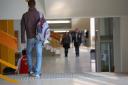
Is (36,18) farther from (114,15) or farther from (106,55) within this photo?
(106,55)

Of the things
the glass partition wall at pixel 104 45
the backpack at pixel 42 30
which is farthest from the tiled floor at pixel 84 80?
the glass partition wall at pixel 104 45

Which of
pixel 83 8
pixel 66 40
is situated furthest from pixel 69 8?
pixel 66 40

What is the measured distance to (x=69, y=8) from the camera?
10.4 metres

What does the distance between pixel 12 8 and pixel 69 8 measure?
1.51 metres

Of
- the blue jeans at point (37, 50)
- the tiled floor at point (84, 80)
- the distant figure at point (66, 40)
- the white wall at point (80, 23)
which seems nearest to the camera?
the tiled floor at point (84, 80)

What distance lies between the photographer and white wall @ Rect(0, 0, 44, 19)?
33.6 ft

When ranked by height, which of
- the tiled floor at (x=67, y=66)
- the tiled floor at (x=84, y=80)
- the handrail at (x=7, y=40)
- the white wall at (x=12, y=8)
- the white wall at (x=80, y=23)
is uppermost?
the white wall at (x=80, y=23)

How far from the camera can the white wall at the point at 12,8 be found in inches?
403

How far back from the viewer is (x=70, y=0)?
34.2 feet

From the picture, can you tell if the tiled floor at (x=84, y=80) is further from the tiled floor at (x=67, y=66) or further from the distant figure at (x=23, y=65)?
the tiled floor at (x=67, y=66)

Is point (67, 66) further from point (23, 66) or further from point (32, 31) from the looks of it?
point (32, 31)

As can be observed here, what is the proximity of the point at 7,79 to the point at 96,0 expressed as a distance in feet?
11.0

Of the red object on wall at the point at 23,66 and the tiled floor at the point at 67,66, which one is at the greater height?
the red object on wall at the point at 23,66

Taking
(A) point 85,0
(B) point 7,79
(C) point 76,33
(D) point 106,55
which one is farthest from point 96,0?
(C) point 76,33
